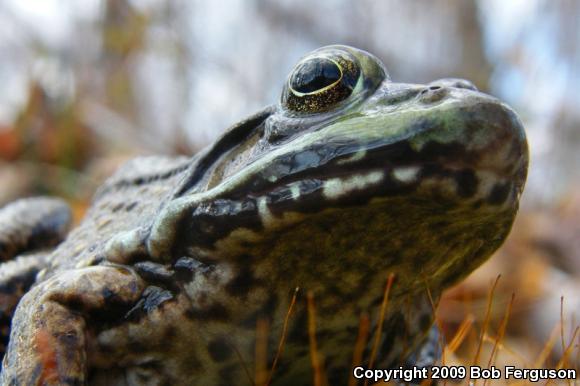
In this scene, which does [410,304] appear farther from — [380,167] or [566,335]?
[566,335]

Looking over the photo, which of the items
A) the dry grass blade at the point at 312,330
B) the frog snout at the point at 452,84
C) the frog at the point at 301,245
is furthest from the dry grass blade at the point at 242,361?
the frog snout at the point at 452,84

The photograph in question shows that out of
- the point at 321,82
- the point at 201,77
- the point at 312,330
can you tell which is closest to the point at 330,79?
the point at 321,82

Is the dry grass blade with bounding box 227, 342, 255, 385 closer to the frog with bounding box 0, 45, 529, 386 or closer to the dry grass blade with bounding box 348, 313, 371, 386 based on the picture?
the frog with bounding box 0, 45, 529, 386

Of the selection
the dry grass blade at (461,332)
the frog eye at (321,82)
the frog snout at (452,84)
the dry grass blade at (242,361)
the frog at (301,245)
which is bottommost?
the dry grass blade at (461,332)

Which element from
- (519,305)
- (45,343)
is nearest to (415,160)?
(45,343)

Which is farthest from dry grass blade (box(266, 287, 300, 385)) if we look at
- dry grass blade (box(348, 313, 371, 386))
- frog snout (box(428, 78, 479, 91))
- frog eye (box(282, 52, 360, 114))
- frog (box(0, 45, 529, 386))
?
frog snout (box(428, 78, 479, 91))

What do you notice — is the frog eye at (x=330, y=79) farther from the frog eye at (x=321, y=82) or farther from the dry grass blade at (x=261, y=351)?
the dry grass blade at (x=261, y=351)
